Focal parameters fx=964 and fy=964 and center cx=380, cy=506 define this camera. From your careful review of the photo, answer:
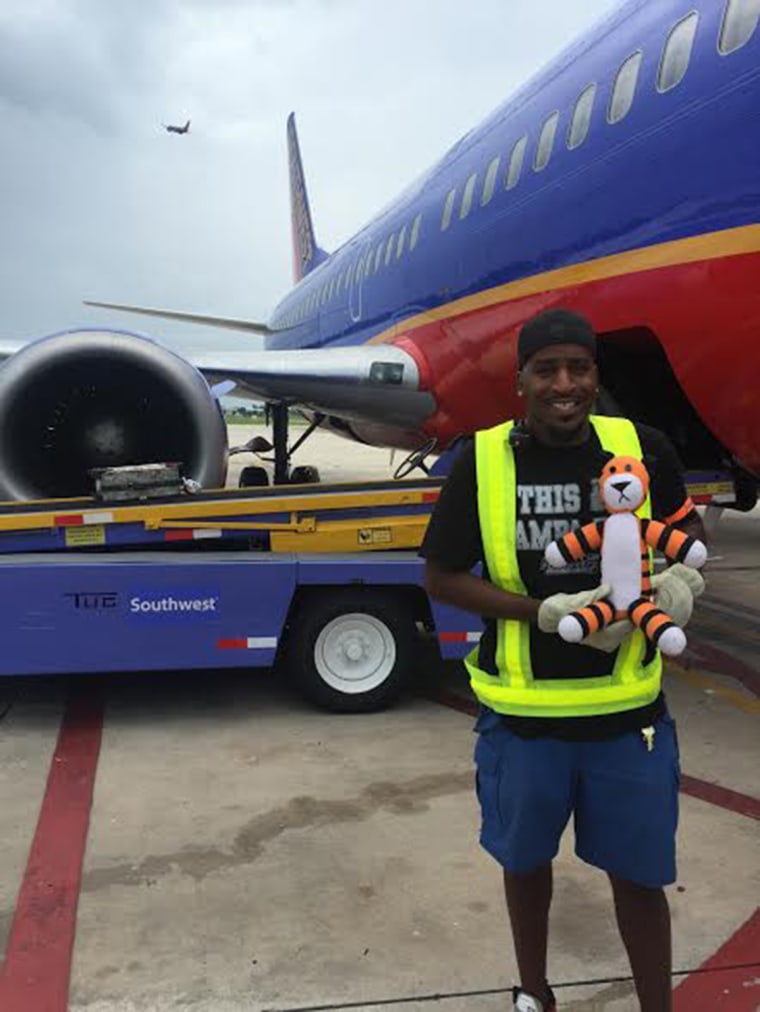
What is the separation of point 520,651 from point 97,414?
5.75 m

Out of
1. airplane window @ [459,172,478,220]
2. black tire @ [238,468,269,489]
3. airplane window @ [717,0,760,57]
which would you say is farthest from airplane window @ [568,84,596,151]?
black tire @ [238,468,269,489]

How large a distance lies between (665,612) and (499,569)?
1.20 ft

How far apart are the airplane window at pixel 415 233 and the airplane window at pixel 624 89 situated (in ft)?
11.0

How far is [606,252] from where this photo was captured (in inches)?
187

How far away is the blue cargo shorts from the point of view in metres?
2.12

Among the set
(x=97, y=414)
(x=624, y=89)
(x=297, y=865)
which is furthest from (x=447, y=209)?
(x=297, y=865)

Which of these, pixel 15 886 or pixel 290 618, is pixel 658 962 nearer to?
pixel 15 886

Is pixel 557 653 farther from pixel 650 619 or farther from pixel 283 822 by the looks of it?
pixel 283 822

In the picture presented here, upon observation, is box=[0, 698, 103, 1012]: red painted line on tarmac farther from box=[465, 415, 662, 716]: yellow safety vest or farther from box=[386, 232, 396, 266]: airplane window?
box=[386, 232, 396, 266]: airplane window

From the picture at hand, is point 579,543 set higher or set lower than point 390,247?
lower

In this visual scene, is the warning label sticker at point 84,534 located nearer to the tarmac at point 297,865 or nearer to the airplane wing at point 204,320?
the tarmac at point 297,865

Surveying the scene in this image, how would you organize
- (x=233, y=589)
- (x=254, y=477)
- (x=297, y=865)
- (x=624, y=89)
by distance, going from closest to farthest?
1. (x=297, y=865)
2. (x=624, y=89)
3. (x=233, y=589)
4. (x=254, y=477)

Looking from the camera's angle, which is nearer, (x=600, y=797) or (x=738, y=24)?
(x=600, y=797)

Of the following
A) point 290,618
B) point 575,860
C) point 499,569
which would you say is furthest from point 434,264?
point 499,569
